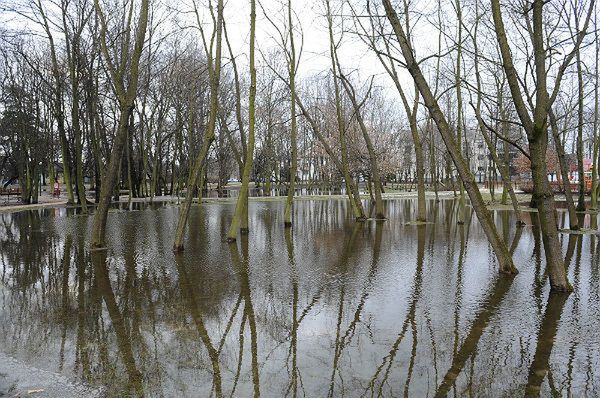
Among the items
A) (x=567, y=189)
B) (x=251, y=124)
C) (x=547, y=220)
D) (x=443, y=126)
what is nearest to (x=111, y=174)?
(x=251, y=124)

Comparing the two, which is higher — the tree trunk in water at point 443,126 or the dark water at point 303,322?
the tree trunk in water at point 443,126

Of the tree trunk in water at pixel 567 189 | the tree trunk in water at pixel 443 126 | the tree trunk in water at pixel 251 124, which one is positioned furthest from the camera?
the tree trunk in water at pixel 567 189

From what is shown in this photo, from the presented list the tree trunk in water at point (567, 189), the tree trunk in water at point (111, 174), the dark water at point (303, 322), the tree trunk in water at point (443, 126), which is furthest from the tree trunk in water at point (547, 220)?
the tree trunk in water at point (567, 189)

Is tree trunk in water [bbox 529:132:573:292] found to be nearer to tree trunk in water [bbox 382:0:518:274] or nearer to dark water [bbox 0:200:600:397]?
dark water [bbox 0:200:600:397]

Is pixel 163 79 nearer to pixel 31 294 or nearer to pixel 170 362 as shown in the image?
pixel 31 294

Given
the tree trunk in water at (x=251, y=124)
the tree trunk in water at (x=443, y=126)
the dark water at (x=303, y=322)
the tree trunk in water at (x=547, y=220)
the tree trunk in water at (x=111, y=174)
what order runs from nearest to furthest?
the dark water at (x=303, y=322), the tree trunk in water at (x=547, y=220), the tree trunk in water at (x=443, y=126), the tree trunk in water at (x=111, y=174), the tree trunk in water at (x=251, y=124)

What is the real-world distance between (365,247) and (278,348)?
8263 millimetres

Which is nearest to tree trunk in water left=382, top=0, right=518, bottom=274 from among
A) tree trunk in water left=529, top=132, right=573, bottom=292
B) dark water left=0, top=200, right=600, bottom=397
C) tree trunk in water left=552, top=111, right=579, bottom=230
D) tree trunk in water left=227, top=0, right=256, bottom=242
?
dark water left=0, top=200, right=600, bottom=397

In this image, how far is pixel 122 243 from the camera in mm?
14664

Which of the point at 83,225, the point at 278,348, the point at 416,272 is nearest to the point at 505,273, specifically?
the point at 416,272

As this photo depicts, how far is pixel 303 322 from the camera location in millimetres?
6609

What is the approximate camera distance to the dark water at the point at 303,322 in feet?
15.6

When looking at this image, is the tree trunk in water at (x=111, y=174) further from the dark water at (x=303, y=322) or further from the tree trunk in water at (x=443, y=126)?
the tree trunk in water at (x=443, y=126)

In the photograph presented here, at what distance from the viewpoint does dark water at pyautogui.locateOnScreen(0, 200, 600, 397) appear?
15.6 ft
